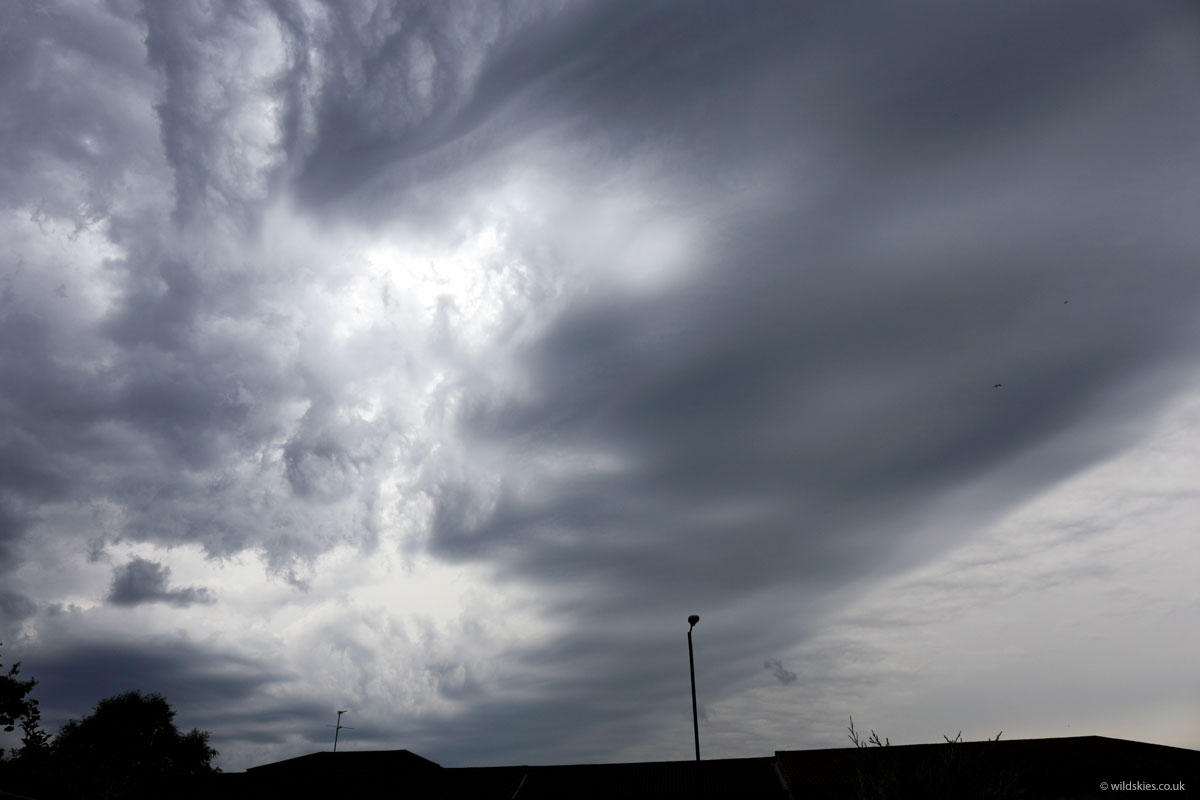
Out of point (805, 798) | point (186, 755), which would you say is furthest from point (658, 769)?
point (186, 755)

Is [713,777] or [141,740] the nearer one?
[713,777]

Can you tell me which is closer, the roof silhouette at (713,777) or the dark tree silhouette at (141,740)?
the roof silhouette at (713,777)

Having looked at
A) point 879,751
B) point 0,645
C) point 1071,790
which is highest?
point 0,645

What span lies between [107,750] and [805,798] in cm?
6675

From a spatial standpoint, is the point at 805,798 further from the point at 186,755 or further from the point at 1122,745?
the point at 186,755

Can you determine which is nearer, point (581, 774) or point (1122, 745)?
point (1122, 745)

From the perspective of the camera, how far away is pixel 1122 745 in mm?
48812

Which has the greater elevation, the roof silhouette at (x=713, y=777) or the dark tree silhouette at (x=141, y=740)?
the dark tree silhouette at (x=141, y=740)

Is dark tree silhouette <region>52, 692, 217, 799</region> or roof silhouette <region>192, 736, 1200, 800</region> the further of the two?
dark tree silhouette <region>52, 692, 217, 799</region>

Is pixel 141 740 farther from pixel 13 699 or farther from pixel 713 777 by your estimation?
pixel 713 777

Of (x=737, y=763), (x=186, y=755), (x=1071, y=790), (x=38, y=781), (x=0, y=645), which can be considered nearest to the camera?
(x=38, y=781)

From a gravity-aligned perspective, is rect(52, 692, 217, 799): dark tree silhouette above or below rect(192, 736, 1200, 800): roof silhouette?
above

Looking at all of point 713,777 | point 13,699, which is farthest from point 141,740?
point 713,777

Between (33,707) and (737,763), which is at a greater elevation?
(33,707)
